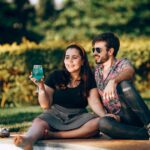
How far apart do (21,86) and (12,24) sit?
14.0m

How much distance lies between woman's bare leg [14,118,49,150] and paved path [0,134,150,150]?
0.28 feet

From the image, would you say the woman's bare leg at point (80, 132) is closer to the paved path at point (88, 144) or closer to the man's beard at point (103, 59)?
the paved path at point (88, 144)

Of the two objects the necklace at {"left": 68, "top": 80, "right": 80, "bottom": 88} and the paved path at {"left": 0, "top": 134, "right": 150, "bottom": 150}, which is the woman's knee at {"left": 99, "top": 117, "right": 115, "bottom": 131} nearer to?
the paved path at {"left": 0, "top": 134, "right": 150, "bottom": 150}

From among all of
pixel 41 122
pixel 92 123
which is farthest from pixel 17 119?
pixel 92 123

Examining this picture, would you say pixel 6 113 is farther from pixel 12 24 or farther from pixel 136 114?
pixel 12 24

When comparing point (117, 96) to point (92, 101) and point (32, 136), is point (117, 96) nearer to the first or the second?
point (92, 101)

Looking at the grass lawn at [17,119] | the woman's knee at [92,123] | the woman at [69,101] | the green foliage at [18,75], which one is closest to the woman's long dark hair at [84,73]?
the woman at [69,101]

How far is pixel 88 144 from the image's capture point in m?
6.21

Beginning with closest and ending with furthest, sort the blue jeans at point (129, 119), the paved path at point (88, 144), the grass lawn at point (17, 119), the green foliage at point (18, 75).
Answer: the paved path at point (88, 144) < the blue jeans at point (129, 119) < the grass lawn at point (17, 119) < the green foliage at point (18, 75)

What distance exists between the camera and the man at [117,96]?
6422 mm

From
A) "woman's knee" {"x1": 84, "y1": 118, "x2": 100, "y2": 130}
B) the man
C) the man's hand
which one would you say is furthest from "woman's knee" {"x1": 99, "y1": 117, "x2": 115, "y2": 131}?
the man's hand

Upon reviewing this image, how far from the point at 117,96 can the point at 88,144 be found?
659 mm

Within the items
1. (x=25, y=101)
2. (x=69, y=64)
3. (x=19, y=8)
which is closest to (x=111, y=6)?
(x=19, y=8)

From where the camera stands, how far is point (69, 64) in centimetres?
685
